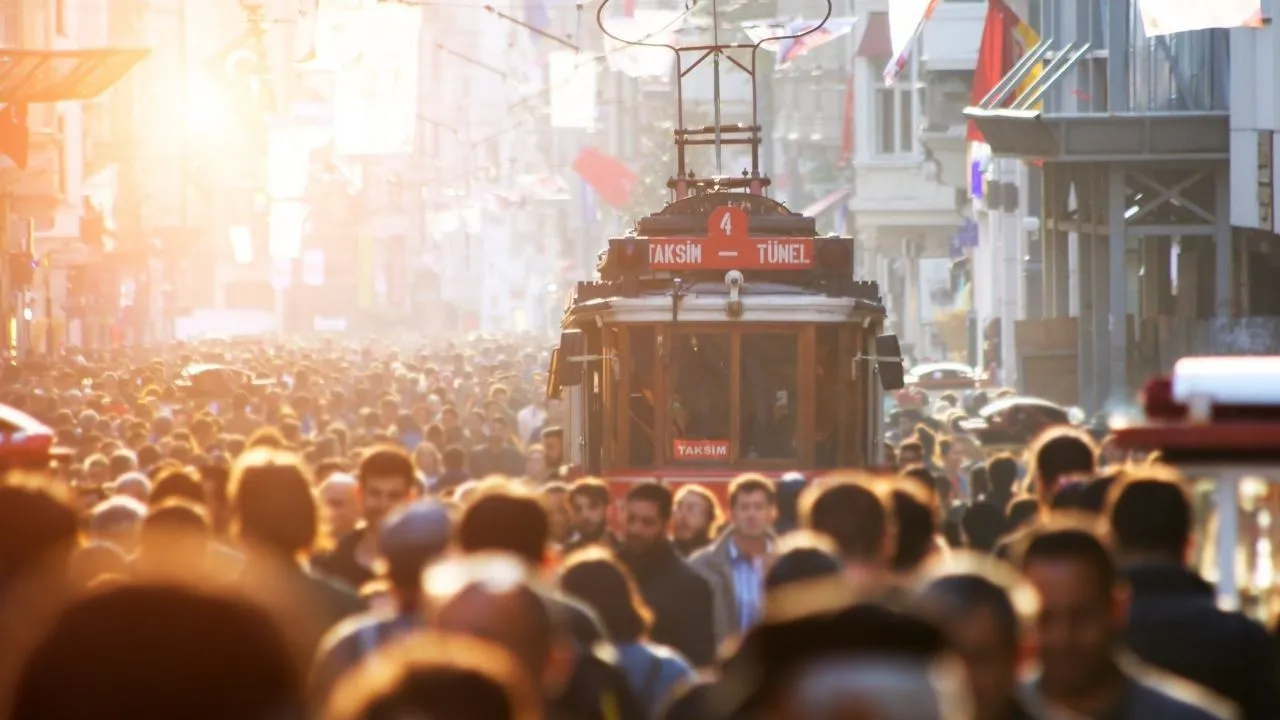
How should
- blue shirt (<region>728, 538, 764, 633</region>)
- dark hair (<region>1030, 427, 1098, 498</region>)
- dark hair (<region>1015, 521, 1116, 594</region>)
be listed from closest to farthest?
dark hair (<region>1015, 521, 1116, 594</region>) → dark hair (<region>1030, 427, 1098, 498</region>) → blue shirt (<region>728, 538, 764, 633</region>)

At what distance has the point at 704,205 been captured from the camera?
1958cm

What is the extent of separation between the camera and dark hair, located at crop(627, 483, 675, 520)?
36.5 ft

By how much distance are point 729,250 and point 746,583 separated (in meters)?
6.38

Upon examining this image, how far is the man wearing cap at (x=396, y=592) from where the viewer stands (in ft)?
21.9

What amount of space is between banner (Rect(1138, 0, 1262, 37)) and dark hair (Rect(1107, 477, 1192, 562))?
1432cm

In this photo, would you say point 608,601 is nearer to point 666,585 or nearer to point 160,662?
point 666,585

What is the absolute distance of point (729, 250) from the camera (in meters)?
17.9

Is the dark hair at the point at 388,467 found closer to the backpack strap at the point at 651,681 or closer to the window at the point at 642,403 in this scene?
the backpack strap at the point at 651,681

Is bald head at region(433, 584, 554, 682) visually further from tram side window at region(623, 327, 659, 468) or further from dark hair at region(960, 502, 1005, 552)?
tram side window at region(623, 327, 659, 468)

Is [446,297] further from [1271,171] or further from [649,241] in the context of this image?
[649,241]

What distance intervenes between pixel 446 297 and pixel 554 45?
34790 millimetres

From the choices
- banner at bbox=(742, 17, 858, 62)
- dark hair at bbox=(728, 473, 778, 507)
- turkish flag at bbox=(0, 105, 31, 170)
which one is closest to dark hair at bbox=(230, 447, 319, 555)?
dark hair at bbox=(728, 473, 778, 507)

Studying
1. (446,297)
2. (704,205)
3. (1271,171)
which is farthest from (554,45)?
(704,205)

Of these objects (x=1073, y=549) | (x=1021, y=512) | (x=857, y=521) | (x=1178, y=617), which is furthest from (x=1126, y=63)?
(x=1073, y=549)
